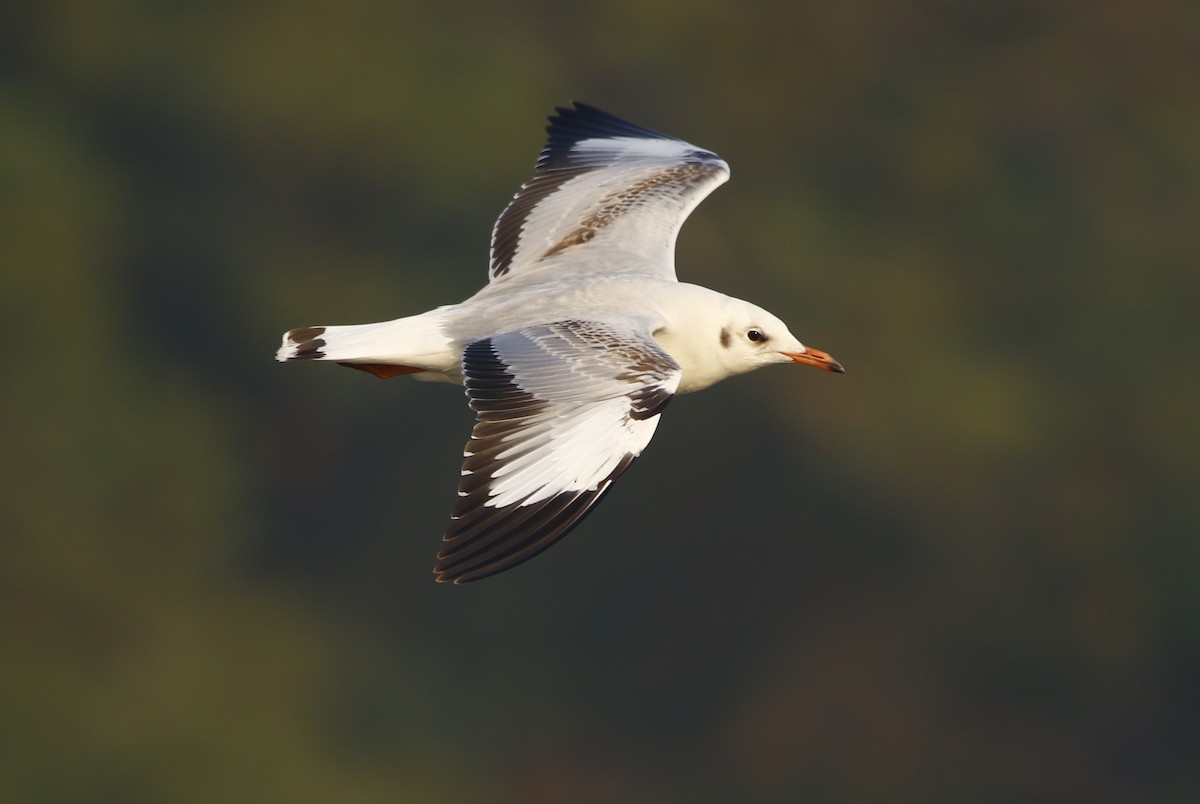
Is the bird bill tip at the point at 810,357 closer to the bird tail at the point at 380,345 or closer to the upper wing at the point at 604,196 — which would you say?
the upper wing at the point at 604,196

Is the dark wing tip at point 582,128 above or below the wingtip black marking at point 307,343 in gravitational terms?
above

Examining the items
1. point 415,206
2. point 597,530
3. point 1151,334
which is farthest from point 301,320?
point 1151,334

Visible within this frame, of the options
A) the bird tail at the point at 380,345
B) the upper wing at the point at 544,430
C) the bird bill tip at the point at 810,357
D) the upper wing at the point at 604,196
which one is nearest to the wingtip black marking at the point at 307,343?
the bird tail at the point at 380,345

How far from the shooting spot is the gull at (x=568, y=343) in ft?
26.2

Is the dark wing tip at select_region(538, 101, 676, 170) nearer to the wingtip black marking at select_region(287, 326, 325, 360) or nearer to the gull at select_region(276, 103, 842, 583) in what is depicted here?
the gull at select_region(276, 103, 842, 583)

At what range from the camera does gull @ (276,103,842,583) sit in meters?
8.00

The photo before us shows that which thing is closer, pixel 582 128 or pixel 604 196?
pixel 604 196

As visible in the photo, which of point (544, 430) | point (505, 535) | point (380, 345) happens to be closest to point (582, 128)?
point (380, 345)

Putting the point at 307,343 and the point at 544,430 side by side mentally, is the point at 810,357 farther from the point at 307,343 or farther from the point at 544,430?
the point at 307,343

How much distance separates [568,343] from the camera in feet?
29.1

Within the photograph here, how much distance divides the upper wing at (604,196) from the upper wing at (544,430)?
1.99 meters

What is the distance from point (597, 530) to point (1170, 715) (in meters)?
9.51

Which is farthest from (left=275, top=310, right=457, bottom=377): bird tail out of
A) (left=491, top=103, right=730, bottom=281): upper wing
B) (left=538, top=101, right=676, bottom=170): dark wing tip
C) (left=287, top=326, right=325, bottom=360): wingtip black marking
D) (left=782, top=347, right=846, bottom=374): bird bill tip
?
(left=538, top=101, right=676, bottom=170): dark wing tip

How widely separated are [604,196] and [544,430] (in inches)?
149
